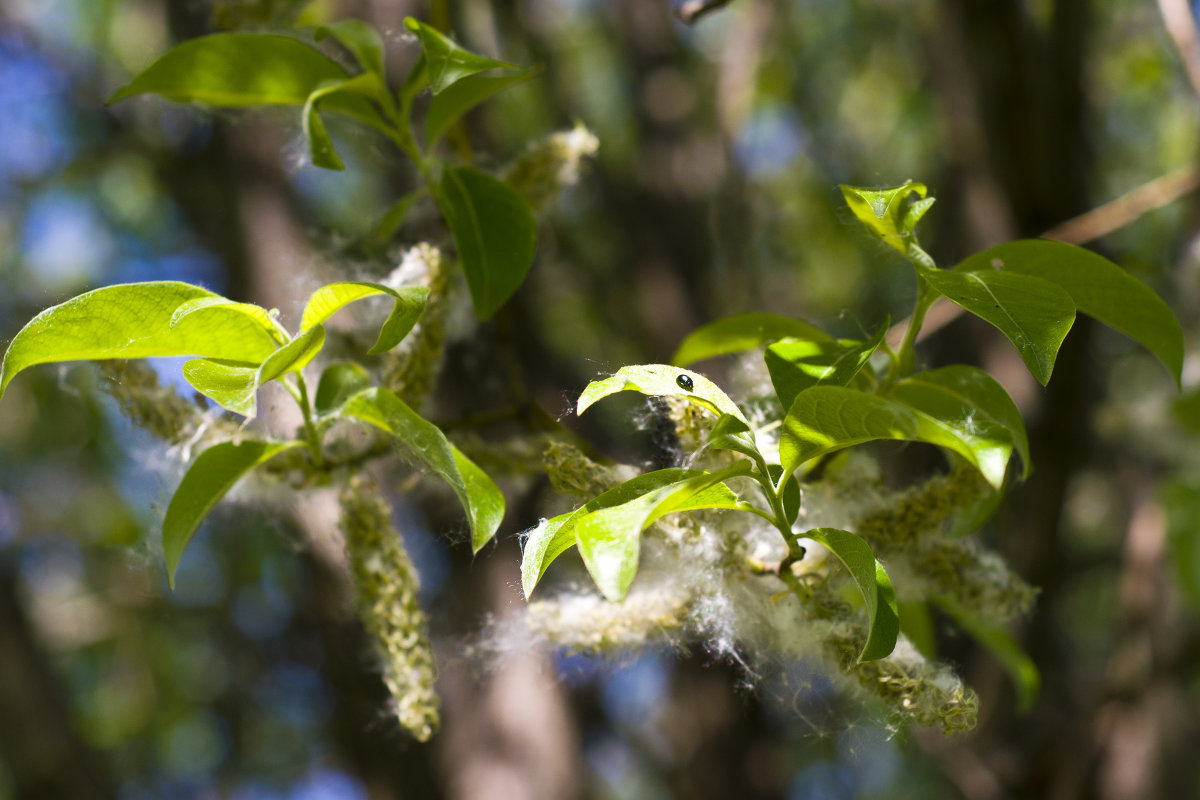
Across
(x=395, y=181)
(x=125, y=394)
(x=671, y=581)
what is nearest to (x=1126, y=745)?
(x=671, y=581)

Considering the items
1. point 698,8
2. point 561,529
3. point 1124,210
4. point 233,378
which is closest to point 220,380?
point 233,378

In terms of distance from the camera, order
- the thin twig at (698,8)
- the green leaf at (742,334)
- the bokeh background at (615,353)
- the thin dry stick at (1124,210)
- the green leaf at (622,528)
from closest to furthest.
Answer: the green leaf at (622,528), the green leaf at (742,334), the thin twig at (698,8), the thin dry stick at (1124,210), the bokeh background at (615,353)

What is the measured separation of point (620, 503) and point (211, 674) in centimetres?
341

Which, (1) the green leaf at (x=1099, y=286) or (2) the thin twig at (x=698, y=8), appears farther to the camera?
(2) the thin twig at (x=698, y=8)

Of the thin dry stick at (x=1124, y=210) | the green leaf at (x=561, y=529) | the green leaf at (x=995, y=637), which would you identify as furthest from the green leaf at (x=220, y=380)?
the thin dry stick at (x=1124, y=210)

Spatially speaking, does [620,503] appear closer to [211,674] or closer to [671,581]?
[671,581]

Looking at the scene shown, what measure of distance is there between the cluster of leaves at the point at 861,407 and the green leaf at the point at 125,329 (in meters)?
0.23

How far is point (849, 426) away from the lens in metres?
0.47

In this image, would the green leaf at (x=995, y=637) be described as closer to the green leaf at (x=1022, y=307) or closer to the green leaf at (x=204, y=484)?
the green leaf at (x=1022, y=307)

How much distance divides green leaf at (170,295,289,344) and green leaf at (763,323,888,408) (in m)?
0.29

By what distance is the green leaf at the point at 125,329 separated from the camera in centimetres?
49

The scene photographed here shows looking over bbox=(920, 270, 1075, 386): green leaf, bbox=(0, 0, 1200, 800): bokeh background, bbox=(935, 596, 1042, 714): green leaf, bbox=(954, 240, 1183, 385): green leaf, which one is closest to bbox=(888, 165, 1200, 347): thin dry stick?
bbox=(0, 0, 1200, 800): bokeh background

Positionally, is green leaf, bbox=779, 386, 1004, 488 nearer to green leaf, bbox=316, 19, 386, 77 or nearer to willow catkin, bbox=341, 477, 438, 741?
willow catkin, bbox=341, 477, 438, 741

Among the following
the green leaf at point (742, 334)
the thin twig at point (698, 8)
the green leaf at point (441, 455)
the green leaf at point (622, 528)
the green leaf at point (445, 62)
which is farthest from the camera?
the thin twig at point (698, 8)
